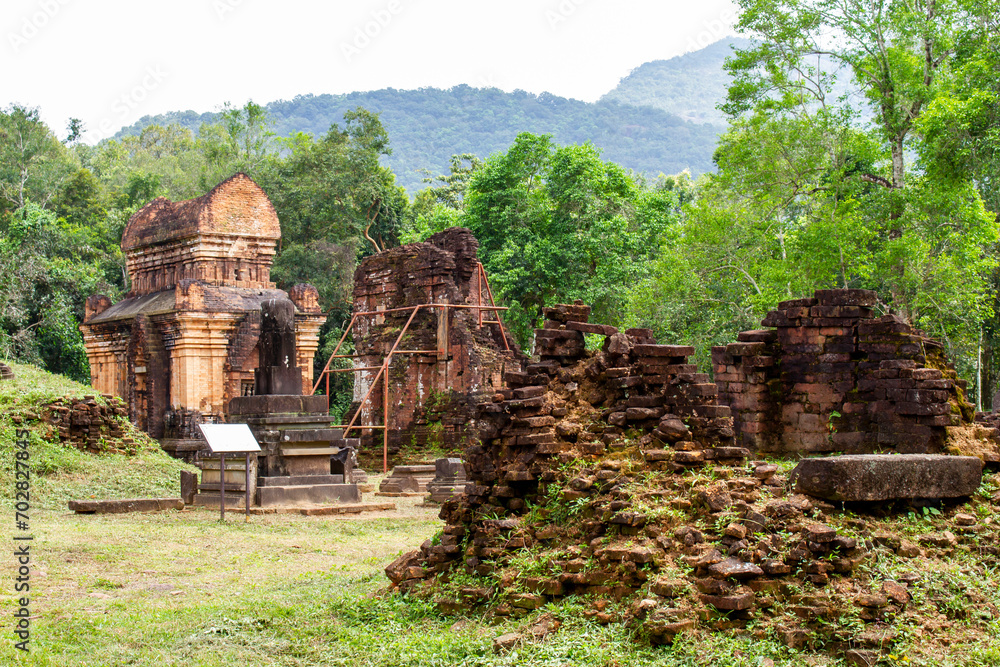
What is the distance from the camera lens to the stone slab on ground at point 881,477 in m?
6.14

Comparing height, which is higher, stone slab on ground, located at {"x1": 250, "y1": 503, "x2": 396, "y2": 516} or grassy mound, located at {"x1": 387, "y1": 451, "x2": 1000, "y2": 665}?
grassy mound, located at {"x1": 387, "y1": 451, "x2": 1000, "y2": 665}

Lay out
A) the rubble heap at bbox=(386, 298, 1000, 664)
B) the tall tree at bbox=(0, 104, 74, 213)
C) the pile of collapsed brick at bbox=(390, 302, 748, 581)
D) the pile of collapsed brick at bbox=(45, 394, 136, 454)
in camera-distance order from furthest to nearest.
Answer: the tall tree at bbox=(0, 104, 74, 213) → the pile of collapsed brick at bbox=(45, 394, 136, 454) → the pile of collapsed brick at bbox=(390, 302, 748, 581) → the rubble heap at bbox=(386, 298, 1000, 664)

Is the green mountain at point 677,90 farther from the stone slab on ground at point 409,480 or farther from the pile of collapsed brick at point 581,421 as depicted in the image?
the pile of collapsed brick at point 581,421

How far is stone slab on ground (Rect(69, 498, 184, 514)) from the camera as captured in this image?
12.5 meters

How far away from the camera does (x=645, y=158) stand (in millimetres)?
152125

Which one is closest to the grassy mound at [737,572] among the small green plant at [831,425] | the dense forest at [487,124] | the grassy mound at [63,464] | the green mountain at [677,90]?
the small green plant at [831,425]

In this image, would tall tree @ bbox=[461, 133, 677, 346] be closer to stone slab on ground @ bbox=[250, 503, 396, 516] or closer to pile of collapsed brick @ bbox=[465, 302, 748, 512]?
stone slab on ground @ bbox=[250, 503, 396, 516]

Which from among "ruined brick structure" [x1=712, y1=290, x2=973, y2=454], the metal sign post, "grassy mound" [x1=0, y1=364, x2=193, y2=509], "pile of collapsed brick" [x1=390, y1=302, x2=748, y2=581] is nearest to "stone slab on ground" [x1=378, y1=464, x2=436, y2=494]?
"grassy mound" [x1=0, y1=364, x2=193, y2=509]

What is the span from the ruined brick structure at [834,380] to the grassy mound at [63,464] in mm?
9013

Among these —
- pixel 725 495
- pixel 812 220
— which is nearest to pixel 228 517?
pixel 725 495

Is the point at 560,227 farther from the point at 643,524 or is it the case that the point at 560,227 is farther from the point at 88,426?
the point at 643,524

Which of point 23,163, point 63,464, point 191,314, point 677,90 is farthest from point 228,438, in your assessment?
point 677,90

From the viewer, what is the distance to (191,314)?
22.7 meters

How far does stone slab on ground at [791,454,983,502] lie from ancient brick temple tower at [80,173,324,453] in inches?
665
